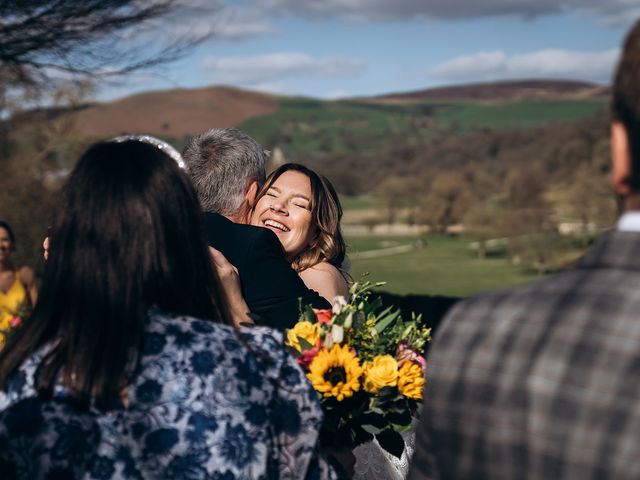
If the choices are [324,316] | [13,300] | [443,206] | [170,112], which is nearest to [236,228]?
[324,316]

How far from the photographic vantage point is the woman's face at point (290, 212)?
4320 millimetres

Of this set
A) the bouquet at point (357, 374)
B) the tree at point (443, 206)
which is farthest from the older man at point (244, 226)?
the tree at point (443, 206)

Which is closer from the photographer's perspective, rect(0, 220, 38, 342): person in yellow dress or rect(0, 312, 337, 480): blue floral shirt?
rect(0, 312, 337, 480): blue floral shirt

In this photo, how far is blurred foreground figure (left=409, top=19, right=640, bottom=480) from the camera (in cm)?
148

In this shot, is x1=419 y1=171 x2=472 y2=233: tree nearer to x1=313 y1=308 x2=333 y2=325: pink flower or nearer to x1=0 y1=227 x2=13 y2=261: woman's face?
x1=0 y1=227 x2=13 y2=261: woman's face

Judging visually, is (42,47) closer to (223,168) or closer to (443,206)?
(223,168)

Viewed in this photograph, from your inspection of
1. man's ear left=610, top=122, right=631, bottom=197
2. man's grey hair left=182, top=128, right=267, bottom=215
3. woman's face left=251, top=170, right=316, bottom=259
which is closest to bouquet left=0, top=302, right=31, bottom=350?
man's grey hair left=182, top=128, right=267, bottom=215

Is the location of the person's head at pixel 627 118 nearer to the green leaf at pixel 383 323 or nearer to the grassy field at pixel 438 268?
the green leaf at pixel 383 323

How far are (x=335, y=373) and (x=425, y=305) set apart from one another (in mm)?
4596

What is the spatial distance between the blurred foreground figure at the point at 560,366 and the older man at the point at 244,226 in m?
1.97

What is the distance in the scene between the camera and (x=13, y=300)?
28.9ft

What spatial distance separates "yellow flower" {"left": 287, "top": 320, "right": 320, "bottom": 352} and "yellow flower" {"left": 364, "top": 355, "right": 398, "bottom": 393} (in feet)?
0.63

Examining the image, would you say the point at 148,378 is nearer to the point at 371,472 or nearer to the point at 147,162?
the point at 147,162

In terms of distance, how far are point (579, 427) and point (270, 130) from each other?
73.0 metres
